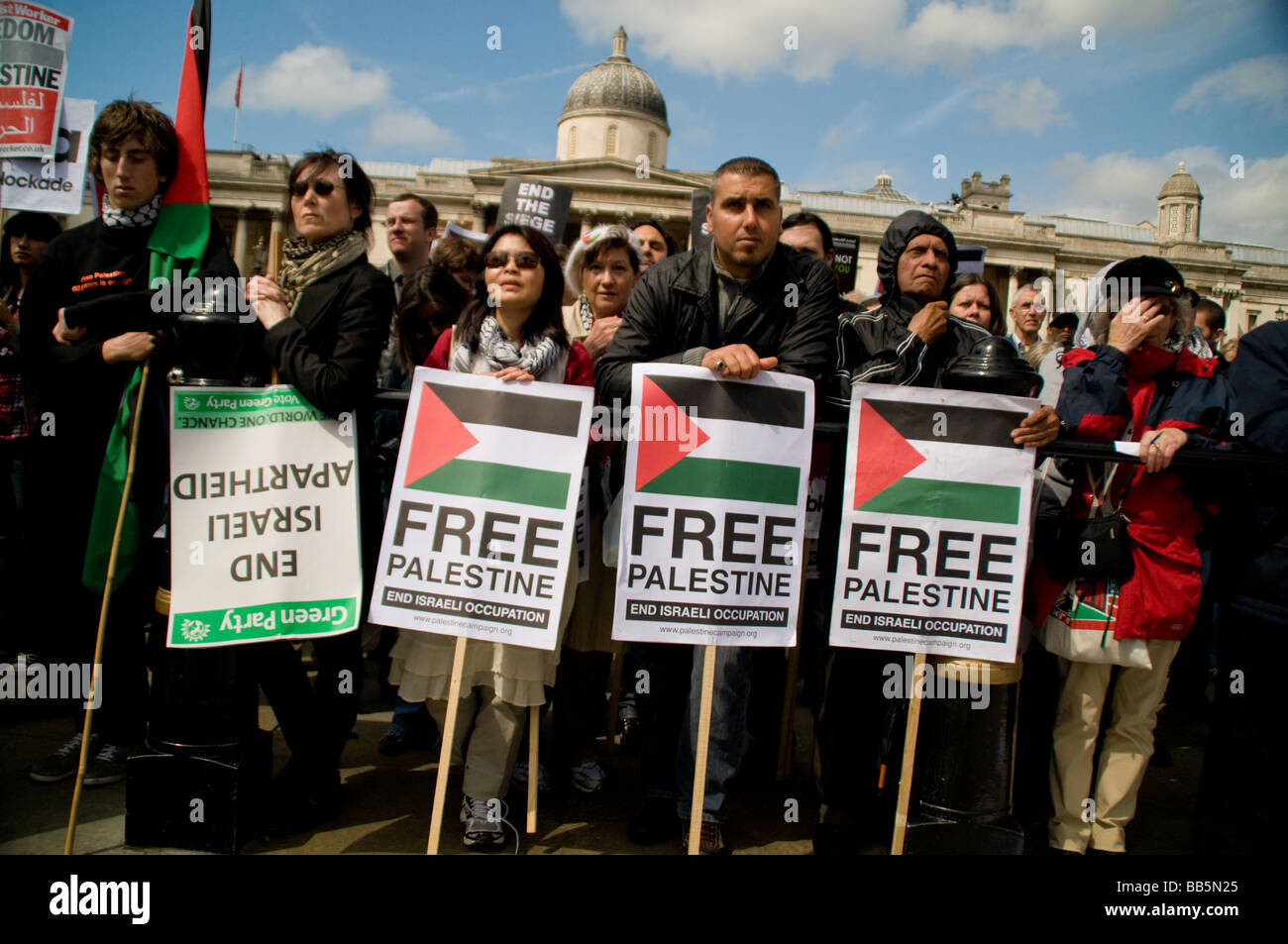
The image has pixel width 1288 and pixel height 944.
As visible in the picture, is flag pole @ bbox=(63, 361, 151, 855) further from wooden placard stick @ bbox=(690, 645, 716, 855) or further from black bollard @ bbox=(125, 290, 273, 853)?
wooden placard stick @ bbox=(690, 645, 716, 855)

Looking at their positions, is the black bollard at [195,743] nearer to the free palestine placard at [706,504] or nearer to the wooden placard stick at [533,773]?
the wooden placard stick at [533,773]

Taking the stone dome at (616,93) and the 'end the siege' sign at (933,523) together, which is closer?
the 'end the siege' sign at (933,523)

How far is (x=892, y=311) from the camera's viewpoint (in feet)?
11.4

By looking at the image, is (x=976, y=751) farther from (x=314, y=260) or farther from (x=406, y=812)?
(x=314, y=260)

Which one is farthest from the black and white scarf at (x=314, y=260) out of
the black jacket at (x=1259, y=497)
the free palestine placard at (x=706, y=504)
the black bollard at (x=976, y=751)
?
the black jacket at (x=1259, y=497)

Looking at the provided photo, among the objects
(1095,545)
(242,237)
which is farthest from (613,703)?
(242,237)

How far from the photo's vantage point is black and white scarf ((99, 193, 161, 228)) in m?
3.38

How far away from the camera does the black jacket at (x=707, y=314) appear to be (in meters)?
3.16

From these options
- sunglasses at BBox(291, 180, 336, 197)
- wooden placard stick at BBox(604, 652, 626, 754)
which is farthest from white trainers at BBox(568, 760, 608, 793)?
sunglasses at BBox(291, 180, 336, 197)

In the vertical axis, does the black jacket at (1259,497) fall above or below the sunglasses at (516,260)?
below

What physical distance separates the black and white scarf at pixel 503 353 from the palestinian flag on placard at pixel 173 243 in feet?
3.79
